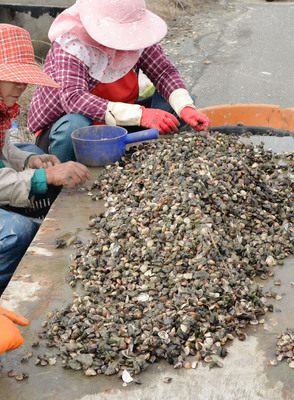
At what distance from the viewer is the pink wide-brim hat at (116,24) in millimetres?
2449

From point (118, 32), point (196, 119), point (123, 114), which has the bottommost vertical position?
point (196, 119)

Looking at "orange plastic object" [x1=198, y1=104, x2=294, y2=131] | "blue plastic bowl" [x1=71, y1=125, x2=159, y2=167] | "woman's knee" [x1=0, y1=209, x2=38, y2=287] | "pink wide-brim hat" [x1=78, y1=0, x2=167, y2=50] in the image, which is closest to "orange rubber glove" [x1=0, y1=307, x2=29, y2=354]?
"woman's knee" [x1=0, y1=209, x2=38, y2=287]

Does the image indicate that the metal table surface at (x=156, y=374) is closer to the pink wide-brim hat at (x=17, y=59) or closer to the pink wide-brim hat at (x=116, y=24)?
the pink wide-brim hat at (x=17, y=59)

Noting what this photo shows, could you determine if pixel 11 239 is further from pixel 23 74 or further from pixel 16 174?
pixel 23 74

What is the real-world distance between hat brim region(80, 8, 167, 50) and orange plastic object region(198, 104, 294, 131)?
2.05 feet

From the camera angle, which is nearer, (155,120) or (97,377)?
(97,377)

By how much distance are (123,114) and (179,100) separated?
0.44m

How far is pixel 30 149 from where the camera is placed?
8.96 feet

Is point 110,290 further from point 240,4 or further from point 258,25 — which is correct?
point 240,4

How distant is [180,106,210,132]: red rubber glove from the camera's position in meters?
2.70

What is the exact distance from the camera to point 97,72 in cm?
268

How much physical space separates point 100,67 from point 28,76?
76cm

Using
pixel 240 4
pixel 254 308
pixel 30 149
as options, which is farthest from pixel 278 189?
pixel 240 4

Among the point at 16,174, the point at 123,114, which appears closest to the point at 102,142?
the point at 123,114
